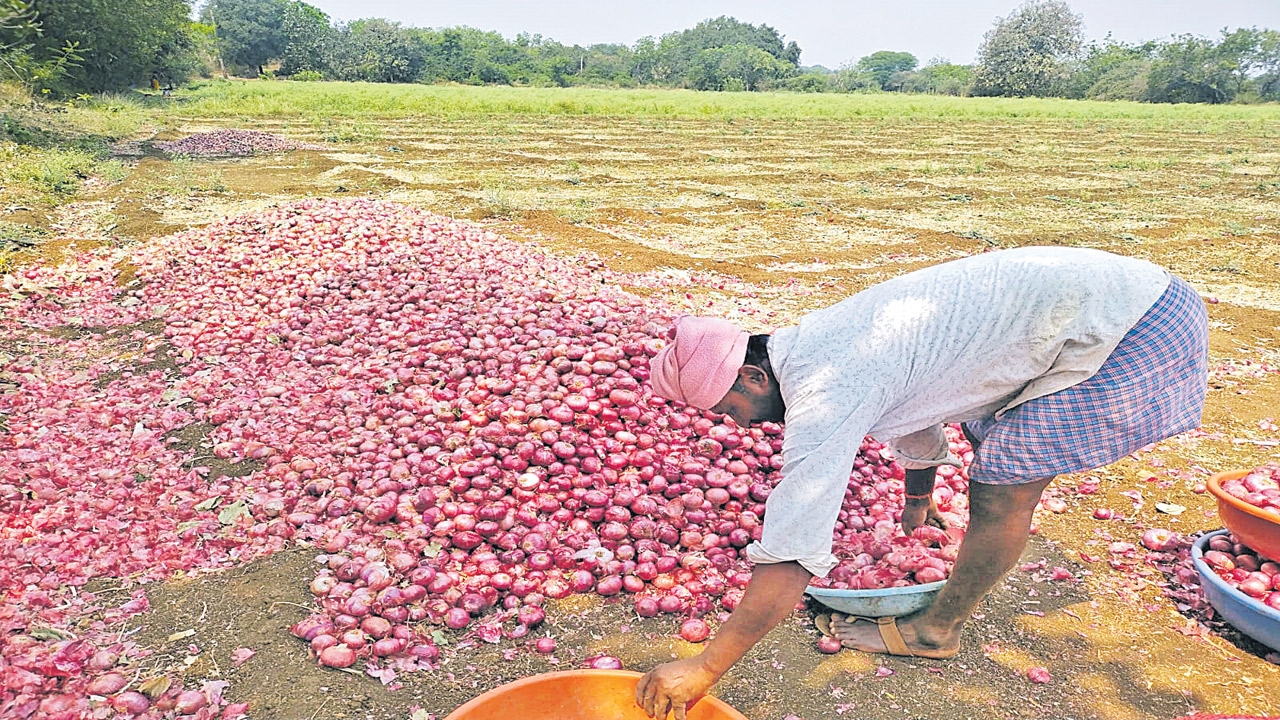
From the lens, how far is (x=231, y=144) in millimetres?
15375

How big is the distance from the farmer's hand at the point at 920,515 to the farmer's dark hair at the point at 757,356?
1.26 metres

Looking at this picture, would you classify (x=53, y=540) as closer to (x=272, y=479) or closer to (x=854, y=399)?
(x=272, y=479)

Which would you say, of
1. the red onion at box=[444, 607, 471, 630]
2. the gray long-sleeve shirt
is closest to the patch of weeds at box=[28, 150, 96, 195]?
the red onion at box=[444, 607, 471, 630]

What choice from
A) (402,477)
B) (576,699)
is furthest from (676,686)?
(402,477)

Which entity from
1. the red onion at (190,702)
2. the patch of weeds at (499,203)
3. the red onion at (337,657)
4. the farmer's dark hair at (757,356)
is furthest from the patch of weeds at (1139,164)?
the red onion at (190,702)

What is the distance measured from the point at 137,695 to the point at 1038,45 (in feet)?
255

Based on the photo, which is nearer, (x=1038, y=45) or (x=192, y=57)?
(x=192, y=57)

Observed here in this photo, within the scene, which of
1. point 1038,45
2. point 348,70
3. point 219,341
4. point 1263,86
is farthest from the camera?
point 1038,45

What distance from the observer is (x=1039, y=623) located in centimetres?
260

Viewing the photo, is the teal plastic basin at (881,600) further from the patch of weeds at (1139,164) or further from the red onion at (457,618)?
the patch of weeds at (1139,164)

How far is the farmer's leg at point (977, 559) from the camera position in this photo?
214cm

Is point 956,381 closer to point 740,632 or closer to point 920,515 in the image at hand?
point 740,632

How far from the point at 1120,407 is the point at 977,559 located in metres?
0.57

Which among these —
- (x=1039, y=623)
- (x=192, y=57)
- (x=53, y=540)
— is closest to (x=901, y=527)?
(x=1039, y=623)
